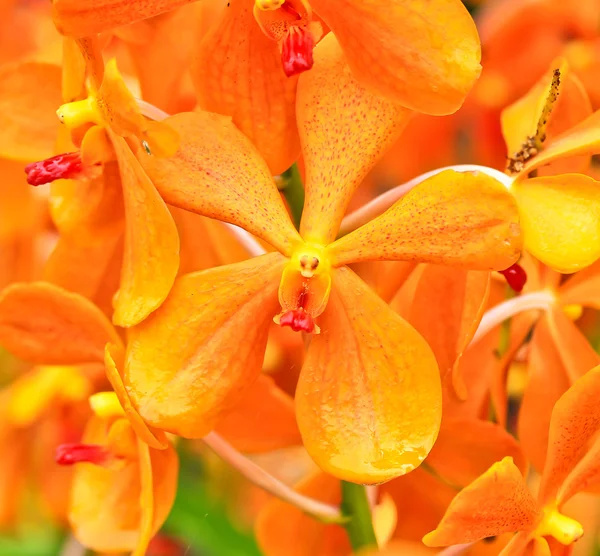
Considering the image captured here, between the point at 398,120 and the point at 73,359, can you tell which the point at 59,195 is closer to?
the point at 73,359

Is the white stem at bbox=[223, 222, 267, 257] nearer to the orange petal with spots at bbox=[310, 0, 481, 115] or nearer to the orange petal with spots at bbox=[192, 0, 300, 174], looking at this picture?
the orange petal with spots at bbox=[192, 0, 300, 174]

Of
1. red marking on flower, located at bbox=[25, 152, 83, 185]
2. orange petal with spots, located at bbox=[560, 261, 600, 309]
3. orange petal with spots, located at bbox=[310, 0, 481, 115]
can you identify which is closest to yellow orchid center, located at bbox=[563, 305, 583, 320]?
orange petal with spots, located at bbox=[560, 261, 600, 309]

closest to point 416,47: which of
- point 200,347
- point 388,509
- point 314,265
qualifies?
point 314,265

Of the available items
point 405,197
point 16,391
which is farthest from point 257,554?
point 405,197

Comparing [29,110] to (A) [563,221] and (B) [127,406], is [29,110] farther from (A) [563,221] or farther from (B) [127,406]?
(A) [563,221]

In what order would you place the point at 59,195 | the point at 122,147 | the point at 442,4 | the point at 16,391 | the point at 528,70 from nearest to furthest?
the point at 442,4 < the point at 122,147 < the point at 59,195 < the point at 16,391 < the point at 528,70

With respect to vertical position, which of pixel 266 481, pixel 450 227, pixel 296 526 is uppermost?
pixel 450 227

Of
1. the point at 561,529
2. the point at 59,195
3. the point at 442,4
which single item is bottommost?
the point at 561,529
